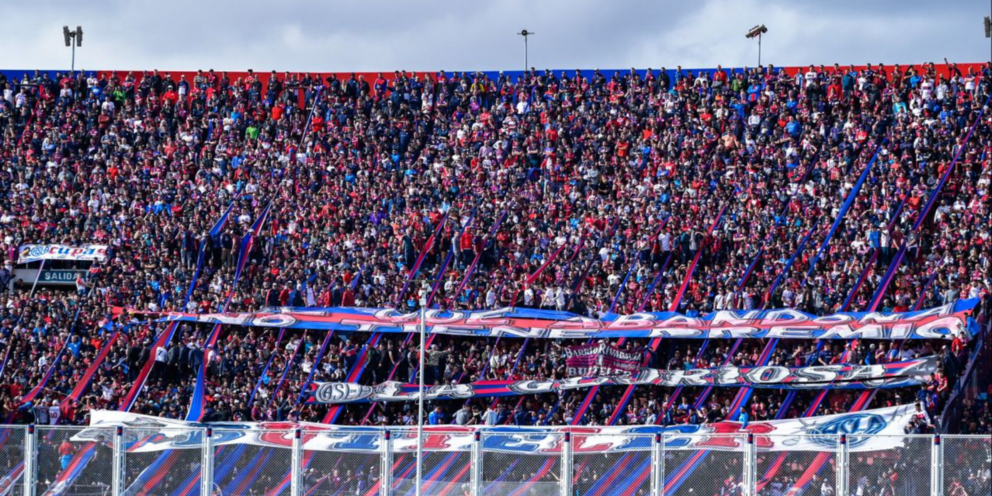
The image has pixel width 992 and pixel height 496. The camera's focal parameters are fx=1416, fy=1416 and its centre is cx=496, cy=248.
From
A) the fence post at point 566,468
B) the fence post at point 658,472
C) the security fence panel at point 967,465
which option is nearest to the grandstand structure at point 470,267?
the fence post at point 566,468

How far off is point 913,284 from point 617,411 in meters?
7.21

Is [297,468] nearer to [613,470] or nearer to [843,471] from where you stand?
[613,470]

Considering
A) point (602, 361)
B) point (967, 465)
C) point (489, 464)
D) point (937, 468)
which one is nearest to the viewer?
point (967, 465)

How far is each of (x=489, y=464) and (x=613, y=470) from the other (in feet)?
5.76

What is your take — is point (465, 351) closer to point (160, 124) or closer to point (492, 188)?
point (492, 188)

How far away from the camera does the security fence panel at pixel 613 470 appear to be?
63.9 ft

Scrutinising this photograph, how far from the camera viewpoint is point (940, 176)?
3556 cm

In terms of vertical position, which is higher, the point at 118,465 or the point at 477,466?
the point at 477,466

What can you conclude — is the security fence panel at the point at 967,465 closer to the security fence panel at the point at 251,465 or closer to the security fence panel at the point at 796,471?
the security fence panel at the point at 796,471

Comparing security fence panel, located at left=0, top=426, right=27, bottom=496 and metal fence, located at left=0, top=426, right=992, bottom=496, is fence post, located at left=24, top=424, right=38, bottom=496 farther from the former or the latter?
security fence panel, located at left=0, top=426, right=27, bottom=496

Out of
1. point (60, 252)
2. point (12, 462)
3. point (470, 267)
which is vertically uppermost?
point (60, 252)

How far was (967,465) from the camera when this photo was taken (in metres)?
18.3

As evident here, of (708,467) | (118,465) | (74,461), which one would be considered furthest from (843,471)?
(74,461)

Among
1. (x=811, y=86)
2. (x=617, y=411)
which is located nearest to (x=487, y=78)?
(x=811, y=86)
